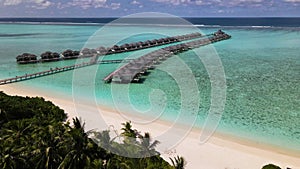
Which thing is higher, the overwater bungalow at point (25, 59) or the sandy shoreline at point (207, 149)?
the overwater bungalow at point (25, 59)

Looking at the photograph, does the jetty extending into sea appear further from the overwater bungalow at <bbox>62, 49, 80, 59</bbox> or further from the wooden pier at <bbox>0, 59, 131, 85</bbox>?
the overwater bungalow at <bbox>62, 49, 80, 59</bbox>

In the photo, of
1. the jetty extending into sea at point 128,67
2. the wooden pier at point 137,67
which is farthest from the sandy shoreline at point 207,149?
the jetty extending into sea at point 128,67

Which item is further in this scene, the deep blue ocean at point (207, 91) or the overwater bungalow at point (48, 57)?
the overwater bungalow at point (48, 57)

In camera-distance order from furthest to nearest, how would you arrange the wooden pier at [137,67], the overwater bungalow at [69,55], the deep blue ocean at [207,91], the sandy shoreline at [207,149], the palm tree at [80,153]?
1. the overwater bungalow at [69,55]
2. the wooden pier at [137,67]
3. the deep blue ocean at [207,91]
4. the sandy shoreline at [207,149]
5. the palm tree at [80,153]

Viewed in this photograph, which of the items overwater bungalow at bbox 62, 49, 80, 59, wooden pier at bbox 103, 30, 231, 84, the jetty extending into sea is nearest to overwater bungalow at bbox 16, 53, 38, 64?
the jetty extending into sea

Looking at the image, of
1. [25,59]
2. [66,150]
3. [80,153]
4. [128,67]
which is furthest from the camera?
[25,59]

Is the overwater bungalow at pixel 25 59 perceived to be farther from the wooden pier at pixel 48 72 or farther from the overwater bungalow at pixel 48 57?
the wooden pier at pixel 48 72

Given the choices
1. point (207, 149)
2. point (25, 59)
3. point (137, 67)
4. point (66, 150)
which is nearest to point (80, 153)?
point (66, 150)

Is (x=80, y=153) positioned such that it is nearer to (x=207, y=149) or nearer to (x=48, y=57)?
(x=207, y=149)

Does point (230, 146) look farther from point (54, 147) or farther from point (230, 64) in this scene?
→ point (230, 64)
